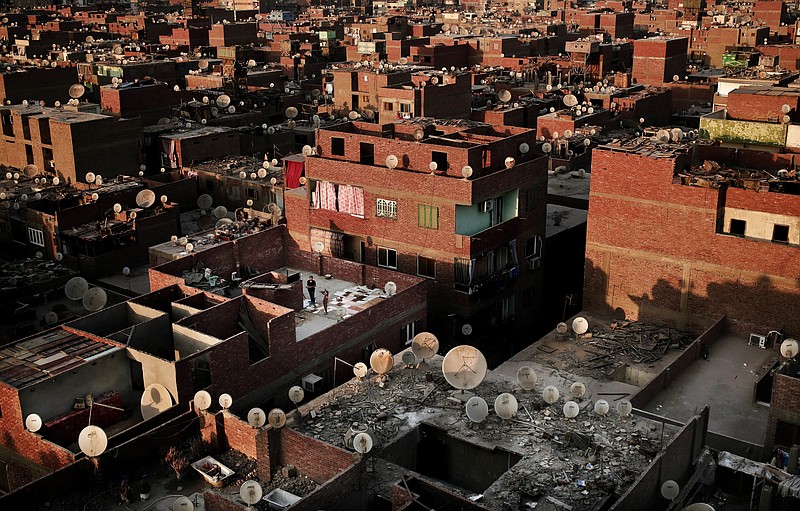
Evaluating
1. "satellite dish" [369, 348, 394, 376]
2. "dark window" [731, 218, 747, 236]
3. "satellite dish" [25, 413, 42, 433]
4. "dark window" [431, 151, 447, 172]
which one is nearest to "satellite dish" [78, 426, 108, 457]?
"satellite dish" [25, 413, 42, 433]

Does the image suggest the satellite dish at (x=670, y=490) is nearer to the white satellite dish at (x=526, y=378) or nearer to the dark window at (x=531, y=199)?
the white satellite dish at (x=526, y=378)

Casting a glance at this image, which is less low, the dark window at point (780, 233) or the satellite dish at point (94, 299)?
the dark window at point (780, 233)

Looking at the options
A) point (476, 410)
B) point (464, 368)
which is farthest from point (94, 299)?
point (476, 410)

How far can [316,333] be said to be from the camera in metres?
34.3

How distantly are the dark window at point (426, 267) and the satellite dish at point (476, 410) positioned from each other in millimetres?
13721

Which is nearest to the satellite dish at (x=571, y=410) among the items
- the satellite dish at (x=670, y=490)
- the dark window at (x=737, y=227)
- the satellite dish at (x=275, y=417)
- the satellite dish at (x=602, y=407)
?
the satellite dish at (x=602, y=407)

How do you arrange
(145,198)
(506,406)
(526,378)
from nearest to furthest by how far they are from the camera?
(506,406)
(526,378)
(145,198)

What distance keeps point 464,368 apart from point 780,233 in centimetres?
1616

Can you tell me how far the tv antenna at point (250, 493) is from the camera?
23688mm

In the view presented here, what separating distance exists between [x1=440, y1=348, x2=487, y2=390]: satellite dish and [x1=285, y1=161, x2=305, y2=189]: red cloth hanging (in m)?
21.3

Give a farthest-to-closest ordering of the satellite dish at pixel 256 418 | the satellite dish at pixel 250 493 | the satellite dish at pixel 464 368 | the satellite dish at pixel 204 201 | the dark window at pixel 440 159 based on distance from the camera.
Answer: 1. the satellite dish at pixel 204 201
2. the dark window at pixel 440 159
3. the satellite dish at pixel 464 368
4. the satellite dish at pixel 256 418
5. the satellite dish at pixel 250 493

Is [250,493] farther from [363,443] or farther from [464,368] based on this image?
[464,368]

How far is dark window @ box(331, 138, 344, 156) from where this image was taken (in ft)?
148

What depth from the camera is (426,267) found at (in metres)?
42.3
